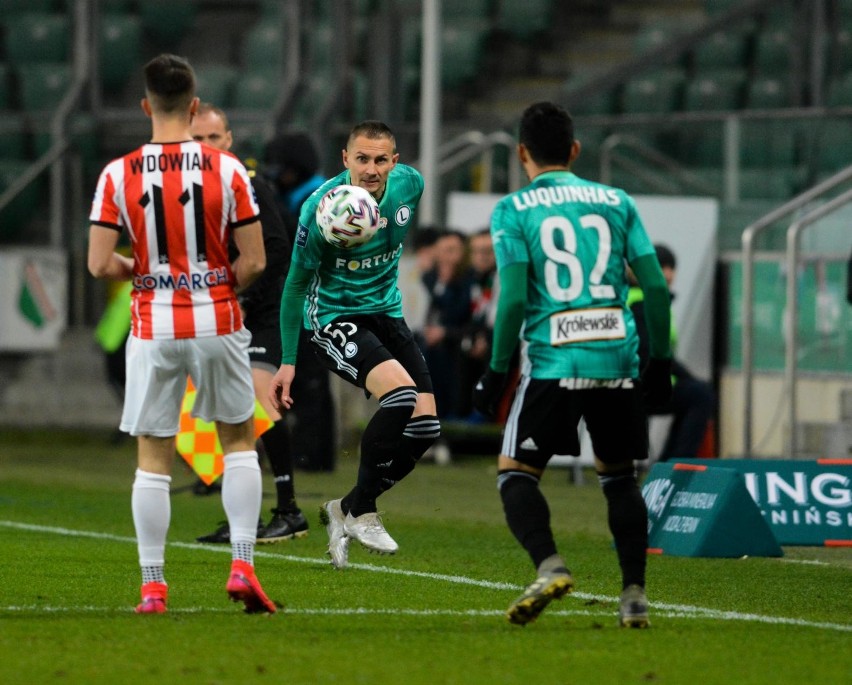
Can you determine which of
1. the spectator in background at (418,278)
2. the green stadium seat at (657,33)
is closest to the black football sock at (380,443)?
the spectator in background at (418,278)

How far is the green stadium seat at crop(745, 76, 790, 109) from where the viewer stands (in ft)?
58.4

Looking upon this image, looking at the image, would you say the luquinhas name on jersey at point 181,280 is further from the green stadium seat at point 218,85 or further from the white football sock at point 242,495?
the green stadium seat at point 218,85

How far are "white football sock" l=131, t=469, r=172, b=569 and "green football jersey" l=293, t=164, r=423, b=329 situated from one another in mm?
1736

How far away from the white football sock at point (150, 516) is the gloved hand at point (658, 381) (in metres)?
1.72

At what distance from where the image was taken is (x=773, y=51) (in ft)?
58.6

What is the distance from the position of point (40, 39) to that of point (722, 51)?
786cm

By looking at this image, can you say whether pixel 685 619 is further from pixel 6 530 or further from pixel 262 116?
pixel 262 116

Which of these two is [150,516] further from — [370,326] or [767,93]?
[767,93]

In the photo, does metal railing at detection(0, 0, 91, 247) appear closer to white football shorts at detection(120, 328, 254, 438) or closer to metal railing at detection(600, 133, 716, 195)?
metal railing at detection(600, 133, 716, 195)

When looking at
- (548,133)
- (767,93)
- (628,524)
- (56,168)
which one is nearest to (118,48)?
(56,168)

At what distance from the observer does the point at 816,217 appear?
14523 millimetres

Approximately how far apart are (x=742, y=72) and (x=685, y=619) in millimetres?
11992

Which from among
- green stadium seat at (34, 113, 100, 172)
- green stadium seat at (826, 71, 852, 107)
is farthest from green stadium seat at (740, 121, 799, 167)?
green stadium seat at (34, 113, 100, 172)

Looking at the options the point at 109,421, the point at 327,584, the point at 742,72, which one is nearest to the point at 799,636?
the point at 327,584
